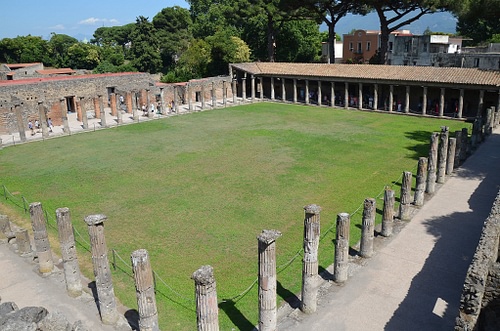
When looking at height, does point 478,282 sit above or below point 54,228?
above

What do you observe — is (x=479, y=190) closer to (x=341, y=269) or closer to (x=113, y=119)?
(x=341, y=269)

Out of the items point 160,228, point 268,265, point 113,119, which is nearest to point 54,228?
→ point 160,228

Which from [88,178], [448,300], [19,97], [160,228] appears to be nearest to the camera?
[448,300]

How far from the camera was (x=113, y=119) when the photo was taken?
33.0m

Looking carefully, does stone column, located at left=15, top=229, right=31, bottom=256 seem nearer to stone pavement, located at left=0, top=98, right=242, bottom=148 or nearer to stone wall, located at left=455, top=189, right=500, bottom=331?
stone wall, located at left=455, top=189, right=500, bottom=331

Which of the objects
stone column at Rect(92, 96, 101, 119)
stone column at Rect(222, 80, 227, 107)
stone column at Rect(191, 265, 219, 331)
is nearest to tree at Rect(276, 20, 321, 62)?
stone column at Rect(222, 80, 227, 107)

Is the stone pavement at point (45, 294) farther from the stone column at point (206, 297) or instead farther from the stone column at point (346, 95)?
the stone column at point (346, 95)

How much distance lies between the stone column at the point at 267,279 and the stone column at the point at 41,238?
20.5ft

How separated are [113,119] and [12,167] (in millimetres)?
12484

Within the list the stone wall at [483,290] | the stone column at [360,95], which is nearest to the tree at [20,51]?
the stone column at [360,95]

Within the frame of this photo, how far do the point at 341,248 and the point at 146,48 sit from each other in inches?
2112

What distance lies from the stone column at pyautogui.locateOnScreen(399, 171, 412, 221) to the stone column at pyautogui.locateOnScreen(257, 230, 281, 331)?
23.8ft

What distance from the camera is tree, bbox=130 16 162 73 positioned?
193ft

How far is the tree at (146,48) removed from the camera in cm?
5884
